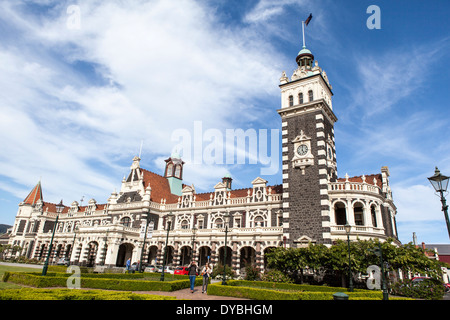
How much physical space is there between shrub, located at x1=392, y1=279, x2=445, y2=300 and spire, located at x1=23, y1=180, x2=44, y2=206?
3231 inches

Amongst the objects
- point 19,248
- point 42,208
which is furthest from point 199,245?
point 42,208

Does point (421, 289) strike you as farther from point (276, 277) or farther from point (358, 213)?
point (276, 277)

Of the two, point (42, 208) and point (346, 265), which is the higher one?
point (42, 208)

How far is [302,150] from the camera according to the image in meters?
34.2

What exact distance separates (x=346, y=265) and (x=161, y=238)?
28.3 metres

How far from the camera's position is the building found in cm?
3111

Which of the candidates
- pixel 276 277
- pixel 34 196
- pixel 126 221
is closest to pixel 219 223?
pixel 276 277

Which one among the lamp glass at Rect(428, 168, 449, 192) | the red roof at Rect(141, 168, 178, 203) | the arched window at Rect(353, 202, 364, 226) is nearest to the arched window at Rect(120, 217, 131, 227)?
the red roof at Rect(141, 168, 178, 203)

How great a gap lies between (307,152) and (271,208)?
9389 millimetres

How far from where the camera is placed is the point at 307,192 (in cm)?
3219
